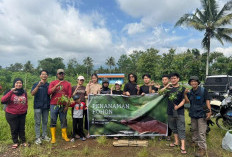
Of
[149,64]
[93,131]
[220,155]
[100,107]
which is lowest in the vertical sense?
[220,155]

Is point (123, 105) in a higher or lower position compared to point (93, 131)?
higher

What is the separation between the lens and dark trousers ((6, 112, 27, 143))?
3.70 metres

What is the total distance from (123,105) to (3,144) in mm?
3216

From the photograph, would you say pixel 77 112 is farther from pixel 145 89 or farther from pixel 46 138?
pixel 145 89

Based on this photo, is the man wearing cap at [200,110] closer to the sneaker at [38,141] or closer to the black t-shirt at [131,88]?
the black t-shirt at [131,88]

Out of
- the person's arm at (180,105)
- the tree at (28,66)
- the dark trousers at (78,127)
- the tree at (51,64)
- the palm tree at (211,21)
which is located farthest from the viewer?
the tree at (51,64)

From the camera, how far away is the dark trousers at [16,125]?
370cm

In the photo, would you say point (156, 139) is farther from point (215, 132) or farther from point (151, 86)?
point (215, 132)

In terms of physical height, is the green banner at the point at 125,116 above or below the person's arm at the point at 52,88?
below

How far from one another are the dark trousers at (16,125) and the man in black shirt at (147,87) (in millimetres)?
3113

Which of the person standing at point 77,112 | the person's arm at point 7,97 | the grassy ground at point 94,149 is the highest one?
the person's arm at point 7,97

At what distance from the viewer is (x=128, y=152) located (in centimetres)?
367

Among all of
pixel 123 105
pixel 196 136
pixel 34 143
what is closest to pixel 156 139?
pixel 196 136

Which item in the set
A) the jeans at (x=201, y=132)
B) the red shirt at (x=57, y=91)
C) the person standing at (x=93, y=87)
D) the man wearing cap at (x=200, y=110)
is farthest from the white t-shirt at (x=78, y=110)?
the jeans at (x=201, y=132)
